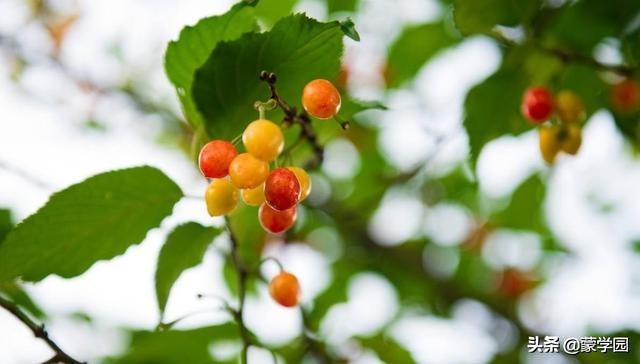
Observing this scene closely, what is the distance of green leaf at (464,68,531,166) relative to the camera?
5.32 ft

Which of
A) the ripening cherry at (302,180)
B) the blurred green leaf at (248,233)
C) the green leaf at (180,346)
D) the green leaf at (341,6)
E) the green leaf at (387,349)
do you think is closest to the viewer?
the ripening cherry at (302,180)

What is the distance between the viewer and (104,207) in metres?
1.22

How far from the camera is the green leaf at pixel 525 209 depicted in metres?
2.59

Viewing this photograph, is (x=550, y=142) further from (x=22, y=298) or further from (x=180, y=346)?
(x=22, y=298)

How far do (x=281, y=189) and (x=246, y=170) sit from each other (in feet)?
0.21

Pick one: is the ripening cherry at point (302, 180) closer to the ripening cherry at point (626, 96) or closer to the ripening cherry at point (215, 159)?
the ripening cherry at point (215, 159)

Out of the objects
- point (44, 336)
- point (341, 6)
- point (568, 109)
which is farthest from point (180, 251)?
point (341, 6)

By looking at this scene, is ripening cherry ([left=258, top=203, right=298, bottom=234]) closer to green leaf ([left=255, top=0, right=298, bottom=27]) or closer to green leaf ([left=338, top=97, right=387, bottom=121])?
green leaf ([left=338, top=97, right=387, bottom=121])

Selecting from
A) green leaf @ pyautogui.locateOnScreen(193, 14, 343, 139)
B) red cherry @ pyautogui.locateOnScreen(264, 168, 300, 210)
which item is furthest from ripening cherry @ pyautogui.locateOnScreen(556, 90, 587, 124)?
red cherry @ pyautogui.locateOnScreen(264, 168, 300, 210)

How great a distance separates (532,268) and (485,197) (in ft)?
1.33

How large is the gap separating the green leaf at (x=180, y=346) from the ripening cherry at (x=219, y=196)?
2.33 ft

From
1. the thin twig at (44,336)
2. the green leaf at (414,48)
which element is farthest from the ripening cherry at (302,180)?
the green leaf at (414,48)

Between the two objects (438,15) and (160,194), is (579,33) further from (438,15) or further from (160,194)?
(160,194)

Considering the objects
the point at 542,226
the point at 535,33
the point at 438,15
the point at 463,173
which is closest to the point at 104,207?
the point at 535,33
